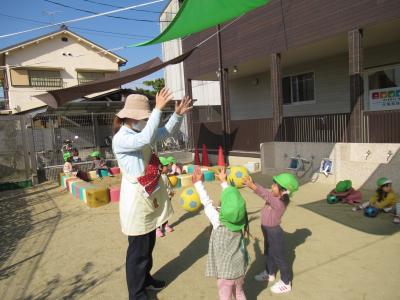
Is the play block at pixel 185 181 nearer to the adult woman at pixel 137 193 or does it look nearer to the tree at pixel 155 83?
the adult woman at pixel 137 193

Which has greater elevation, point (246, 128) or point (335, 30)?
point (335, 30)

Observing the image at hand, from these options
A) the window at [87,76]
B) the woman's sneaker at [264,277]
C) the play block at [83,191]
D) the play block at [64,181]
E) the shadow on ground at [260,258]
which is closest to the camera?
the shadow on ground at [260,258]

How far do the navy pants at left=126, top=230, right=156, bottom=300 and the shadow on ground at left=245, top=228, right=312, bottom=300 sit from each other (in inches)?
42.5

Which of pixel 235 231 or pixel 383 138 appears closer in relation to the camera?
pixel 235 231

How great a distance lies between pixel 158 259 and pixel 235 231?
1946mm

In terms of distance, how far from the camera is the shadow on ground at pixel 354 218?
183 inches

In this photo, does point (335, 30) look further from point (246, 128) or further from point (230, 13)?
point (246, 128)

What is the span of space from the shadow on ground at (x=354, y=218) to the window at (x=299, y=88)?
639 centimetres

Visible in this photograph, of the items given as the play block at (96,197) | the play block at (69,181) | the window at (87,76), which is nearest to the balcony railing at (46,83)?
the window at (87,76)

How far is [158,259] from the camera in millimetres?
4145

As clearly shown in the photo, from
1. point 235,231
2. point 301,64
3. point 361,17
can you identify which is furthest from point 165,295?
point 301,64

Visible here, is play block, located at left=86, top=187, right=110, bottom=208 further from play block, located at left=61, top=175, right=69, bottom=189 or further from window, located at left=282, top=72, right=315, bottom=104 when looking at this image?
window, located at left=282, top=72, right=315, bottom=104

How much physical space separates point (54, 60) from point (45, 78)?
1.59 meters

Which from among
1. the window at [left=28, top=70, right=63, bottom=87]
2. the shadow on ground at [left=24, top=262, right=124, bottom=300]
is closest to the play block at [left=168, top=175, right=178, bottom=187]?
the shadow on ground at [left=24, top=262, right=124, bottom=300]
